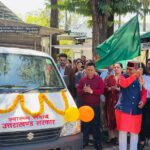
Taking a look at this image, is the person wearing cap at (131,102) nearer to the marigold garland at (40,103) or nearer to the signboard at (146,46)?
the marigold garland at (40,103)

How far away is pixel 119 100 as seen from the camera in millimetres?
7391

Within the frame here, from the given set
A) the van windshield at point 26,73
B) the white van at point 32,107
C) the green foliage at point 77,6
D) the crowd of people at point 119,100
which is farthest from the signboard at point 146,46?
the white van at point 32,107

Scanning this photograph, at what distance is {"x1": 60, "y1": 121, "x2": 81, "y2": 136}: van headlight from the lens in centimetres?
586

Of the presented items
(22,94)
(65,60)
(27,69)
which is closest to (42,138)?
(22,94)

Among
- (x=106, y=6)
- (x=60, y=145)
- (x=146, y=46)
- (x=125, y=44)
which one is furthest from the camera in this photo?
(x=146, y=46)

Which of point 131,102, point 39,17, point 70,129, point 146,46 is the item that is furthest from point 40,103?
point 39,17

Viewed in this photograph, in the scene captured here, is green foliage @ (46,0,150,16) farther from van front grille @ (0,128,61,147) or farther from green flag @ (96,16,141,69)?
van front grille @ (0,128,61,147)

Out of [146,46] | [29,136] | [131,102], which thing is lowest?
[29,136]

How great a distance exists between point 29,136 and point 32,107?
45 centimetres

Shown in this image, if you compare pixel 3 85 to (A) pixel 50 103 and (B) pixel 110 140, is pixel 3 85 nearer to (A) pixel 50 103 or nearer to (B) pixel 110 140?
(A) pixel 50 103

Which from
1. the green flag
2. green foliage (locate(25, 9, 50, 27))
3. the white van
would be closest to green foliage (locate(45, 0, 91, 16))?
the green flag

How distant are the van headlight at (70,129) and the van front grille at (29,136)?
0.27 ft

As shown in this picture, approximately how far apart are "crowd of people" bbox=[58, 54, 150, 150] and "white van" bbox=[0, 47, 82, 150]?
2.66 feet

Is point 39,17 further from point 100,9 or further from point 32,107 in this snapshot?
point 32,107
